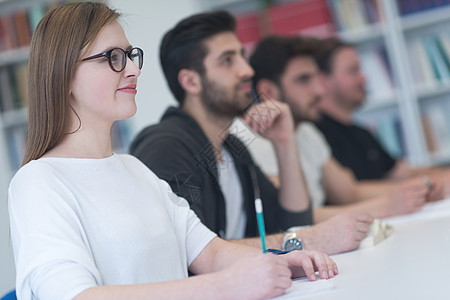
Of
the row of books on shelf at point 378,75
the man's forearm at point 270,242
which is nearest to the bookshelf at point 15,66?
the row of books on shelf at point 378,75

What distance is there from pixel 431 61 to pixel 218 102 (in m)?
2.35

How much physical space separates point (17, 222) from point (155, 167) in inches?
23.8

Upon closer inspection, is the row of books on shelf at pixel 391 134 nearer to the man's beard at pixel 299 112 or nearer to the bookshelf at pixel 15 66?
the man's beard at pixel 299 112

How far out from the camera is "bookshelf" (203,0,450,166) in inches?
147

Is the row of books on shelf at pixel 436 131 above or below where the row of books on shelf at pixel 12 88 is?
below

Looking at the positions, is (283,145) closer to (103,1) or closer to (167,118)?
(167,118)

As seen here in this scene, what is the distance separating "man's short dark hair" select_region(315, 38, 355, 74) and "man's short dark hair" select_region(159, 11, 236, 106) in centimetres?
157

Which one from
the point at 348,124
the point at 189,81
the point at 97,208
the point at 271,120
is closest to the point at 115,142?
the point at 348,124

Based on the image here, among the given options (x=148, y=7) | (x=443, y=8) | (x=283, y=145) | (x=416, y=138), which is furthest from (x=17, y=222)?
(x=443, y=8)

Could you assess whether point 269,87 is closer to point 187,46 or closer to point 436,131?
point 187,46

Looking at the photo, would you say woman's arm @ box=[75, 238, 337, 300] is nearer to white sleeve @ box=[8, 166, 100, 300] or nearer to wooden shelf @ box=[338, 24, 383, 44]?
white sleeve @ box=[8, 166, 100, 300]

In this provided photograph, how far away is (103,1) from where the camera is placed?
1.31 meters

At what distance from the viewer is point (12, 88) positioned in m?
3.65

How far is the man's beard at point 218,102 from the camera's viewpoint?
1962mm
